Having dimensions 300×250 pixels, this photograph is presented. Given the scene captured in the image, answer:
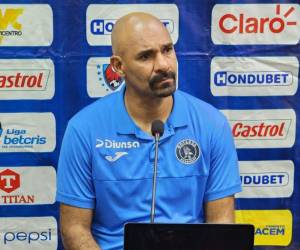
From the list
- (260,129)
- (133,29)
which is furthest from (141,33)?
(260,129)

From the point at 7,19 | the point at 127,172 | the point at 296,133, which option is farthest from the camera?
the point at 296,133

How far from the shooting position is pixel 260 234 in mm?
2414

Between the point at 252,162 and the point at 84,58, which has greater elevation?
the point at 84,58

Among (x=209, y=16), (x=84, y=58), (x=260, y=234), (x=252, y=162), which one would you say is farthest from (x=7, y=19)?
(x=260, y=234)

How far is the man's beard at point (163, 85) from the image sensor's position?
1.48 m

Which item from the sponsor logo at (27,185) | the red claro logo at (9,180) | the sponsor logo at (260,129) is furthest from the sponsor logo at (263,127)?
the red claro logo at (9,180)

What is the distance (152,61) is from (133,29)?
11cm

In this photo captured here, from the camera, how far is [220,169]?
161 cm

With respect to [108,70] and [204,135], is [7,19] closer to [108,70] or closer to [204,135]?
[108,70]

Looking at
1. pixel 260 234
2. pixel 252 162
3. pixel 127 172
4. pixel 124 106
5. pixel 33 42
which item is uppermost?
pixel 33 42

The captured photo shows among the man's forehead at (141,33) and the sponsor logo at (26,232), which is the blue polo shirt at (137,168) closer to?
the man's forehead at (141,33)

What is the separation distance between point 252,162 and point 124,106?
0.90 meters

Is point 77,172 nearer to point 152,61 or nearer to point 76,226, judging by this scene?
point 76,226

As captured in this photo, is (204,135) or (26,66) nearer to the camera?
(204,135)
